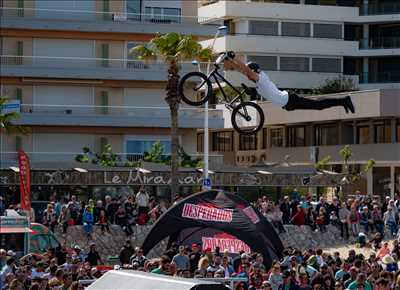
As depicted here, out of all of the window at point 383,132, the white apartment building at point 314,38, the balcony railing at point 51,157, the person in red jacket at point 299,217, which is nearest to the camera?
the person in red jacket at point 299,217

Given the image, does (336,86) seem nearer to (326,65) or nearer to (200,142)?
(326,65)

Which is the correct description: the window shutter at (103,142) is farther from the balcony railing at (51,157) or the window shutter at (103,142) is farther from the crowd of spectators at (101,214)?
the crowd of spectators at (101,214)

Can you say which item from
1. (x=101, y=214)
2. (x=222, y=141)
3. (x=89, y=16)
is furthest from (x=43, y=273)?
(x=222, y=141)

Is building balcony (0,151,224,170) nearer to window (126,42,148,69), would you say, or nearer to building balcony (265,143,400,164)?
window (126,42,148,69)

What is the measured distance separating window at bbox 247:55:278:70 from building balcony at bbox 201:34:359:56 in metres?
0.34

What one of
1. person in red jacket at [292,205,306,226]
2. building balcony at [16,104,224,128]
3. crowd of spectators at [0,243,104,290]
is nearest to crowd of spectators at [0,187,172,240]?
person in red jacket at [292,205,306,226]

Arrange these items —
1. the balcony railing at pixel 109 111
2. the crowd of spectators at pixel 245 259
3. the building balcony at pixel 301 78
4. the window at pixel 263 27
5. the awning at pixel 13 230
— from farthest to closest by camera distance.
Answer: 1. the building balcony at pixel 301 78
2. the window at pixel 263 27
3. the balcony railing at pixel 109 111
4. the awning at pixel 13 230
5. the crowd of spectators at pixel 245 259

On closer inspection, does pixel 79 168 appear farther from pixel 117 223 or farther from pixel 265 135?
pixel 265 135

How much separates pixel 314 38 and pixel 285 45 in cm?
225

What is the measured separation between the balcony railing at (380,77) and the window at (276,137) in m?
8.38

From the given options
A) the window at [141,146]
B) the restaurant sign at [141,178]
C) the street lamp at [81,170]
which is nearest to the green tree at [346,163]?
the restaurant sign at [141,178]

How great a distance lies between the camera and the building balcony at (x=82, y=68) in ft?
193

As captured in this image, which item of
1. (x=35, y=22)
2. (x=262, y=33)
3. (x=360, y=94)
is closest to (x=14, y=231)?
(x=35, y=22)

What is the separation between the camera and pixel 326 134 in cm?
6912
